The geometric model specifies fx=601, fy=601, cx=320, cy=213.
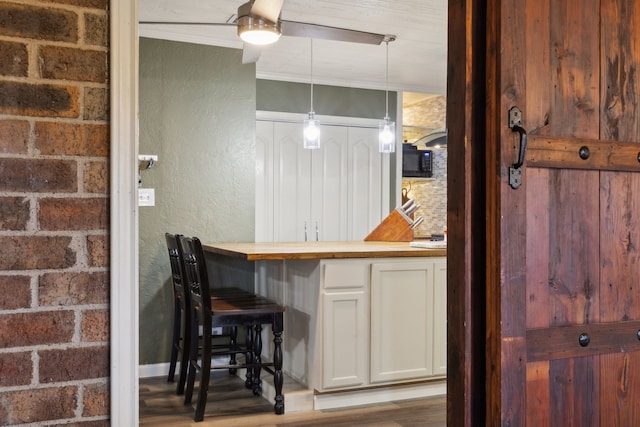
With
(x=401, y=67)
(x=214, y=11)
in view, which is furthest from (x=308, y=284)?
(x=401, y=67)

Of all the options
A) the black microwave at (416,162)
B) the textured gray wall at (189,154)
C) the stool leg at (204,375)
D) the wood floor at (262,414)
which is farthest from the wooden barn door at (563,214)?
the black microwave at (416,162)

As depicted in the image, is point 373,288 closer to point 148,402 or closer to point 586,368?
point 148,402

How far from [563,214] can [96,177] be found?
4.03 feet

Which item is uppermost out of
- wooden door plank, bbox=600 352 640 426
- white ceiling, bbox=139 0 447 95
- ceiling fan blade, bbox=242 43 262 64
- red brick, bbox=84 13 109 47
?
white ceiling, bbox=139 0 447 95

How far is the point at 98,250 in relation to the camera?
113 cm

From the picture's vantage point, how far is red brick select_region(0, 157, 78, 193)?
1.08 meters

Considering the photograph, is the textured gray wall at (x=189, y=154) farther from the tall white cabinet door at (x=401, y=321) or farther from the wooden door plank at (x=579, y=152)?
the wooden door plank at (x=579, y=152)

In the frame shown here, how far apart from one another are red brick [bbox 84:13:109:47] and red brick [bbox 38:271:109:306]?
1.43 feet

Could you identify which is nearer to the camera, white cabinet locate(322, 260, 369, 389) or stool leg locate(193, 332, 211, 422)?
stool leg locate(193, 332, 211, 422)

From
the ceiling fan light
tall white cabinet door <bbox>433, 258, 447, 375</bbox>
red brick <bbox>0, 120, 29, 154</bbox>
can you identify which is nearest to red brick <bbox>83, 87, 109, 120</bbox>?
red brick <bbox>0, 120, 29, 154</bbox>

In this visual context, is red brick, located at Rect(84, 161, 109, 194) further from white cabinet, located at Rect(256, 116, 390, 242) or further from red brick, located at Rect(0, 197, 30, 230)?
white cabinet, located at Rect(256, 116, 390, 242)

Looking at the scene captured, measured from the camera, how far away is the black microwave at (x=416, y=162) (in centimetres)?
670

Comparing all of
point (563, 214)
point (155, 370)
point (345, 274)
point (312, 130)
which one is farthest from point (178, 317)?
point (563, 214)

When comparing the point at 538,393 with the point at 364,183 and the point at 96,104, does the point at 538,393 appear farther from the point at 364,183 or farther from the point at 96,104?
the point at 364,183
